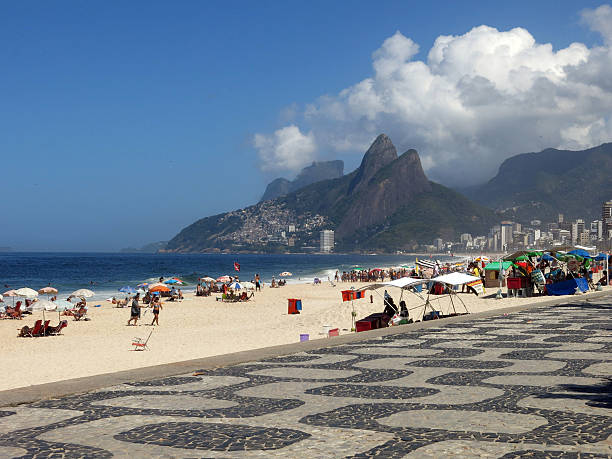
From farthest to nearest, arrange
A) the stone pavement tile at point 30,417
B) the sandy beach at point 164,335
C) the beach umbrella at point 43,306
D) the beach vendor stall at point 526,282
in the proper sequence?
the beach vendor stall at point 526,282 < the beach umbrella at point 43,306 < the sandy beach at point 164,335 < the stone pavement tile at point 30,417

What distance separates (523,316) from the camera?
1833 cm

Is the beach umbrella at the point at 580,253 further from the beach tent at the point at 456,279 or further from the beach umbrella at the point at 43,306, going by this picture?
the beach umbrella at the point at 43,306

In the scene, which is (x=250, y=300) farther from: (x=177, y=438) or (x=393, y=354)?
(x=177, y=438)

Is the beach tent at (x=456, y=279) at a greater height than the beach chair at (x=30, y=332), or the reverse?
the beach tent at (x=456, y=279)

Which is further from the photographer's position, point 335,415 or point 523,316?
point 523,316

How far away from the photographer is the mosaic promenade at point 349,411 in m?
4.96

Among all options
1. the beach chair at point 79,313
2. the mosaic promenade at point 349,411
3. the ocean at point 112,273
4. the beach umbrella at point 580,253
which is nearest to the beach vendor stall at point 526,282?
the beach umbrella at point 580,253

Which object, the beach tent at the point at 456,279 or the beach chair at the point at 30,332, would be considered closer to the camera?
the beach tent at the point at 456,279

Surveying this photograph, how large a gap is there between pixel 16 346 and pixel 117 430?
55.6 feet

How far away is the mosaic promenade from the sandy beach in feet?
22.8

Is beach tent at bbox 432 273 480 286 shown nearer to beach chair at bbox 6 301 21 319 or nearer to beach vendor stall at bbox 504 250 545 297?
beach vendor stall at bbox 504 250 545 297

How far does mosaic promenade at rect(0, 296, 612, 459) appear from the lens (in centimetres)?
496

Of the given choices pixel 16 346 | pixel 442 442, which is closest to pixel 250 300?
pixel 16 346

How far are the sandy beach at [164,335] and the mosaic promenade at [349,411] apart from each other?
22.8 feet
